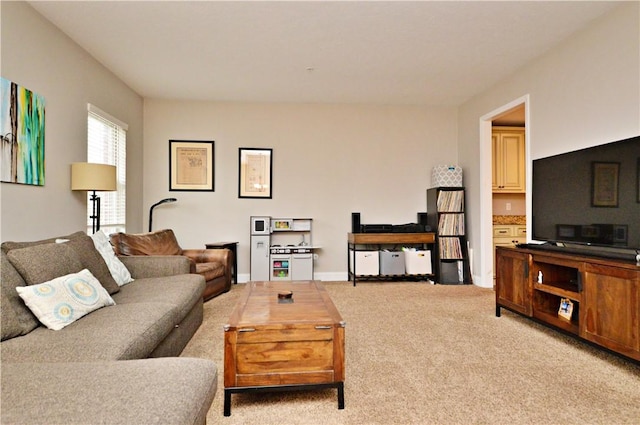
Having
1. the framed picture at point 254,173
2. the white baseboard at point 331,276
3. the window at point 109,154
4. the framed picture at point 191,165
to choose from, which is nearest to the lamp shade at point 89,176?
the window at point 109,154

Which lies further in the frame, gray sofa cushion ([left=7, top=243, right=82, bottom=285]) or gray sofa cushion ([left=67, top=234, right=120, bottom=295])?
gray sofa cushion ([left=67, top=234, right=120, bottom=295])

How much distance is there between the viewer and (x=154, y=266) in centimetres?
320

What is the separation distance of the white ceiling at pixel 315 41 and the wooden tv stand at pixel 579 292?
2001 mm

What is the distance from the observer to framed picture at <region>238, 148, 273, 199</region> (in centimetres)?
533

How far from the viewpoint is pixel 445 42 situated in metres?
3.46

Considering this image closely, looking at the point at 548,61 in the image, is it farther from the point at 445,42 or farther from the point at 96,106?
the point at 96,106

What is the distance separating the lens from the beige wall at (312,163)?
5242mm

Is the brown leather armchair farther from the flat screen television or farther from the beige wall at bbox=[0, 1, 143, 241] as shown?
the flat screen television

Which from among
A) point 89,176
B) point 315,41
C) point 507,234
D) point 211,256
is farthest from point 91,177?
point 507,234

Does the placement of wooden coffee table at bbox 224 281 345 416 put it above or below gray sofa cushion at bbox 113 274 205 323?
below

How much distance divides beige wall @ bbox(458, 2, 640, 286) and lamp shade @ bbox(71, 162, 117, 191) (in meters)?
4.22

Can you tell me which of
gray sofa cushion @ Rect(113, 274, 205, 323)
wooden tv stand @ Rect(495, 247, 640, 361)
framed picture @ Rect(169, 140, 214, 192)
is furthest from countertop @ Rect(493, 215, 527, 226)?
gray sofa cushion @ Rect(113, 274, 205, 323)

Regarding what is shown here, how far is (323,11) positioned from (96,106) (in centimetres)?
260

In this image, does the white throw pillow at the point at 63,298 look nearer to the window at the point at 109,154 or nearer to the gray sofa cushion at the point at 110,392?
the gray sofa cushion at the point at 110,392
